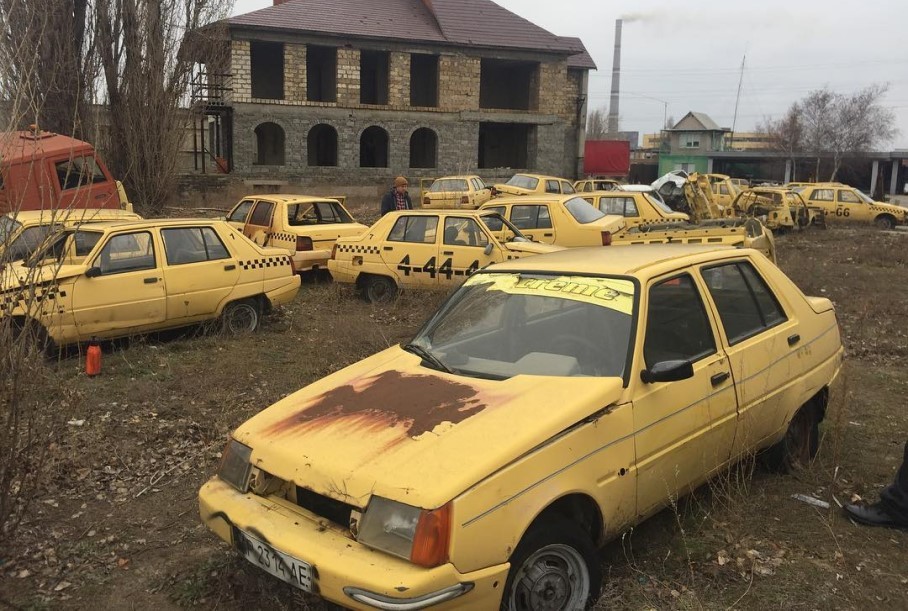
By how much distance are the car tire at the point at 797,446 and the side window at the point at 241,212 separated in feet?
35.8

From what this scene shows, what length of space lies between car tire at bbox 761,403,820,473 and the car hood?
1931mm

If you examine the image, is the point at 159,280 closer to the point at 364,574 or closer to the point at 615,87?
the point at 364,574

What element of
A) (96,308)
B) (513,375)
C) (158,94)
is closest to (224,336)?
(96,308)

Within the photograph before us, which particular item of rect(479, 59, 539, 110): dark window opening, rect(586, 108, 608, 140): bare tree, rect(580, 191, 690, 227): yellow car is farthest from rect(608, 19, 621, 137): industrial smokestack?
rect(580, 191, 690, 227): yellow car

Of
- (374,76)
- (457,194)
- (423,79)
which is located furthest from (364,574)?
(423,79)

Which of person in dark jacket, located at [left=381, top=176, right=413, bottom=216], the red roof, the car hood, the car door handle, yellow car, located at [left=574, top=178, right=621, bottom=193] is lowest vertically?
the car hood

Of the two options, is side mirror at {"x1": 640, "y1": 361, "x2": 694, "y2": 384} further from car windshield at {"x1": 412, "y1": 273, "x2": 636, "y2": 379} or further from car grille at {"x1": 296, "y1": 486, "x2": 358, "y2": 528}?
car grille at {"x1": 296, "y1": 486, "x2": 358, "y2": 528}

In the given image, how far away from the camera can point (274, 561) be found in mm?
2832

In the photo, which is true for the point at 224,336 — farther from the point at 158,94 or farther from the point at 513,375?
the point at 158,94

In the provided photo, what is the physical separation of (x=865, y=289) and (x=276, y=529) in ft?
40.2

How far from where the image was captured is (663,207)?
641 inches

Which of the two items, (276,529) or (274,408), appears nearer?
(276,529)

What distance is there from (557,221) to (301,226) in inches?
177

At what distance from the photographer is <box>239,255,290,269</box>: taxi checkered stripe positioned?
8680 mm
